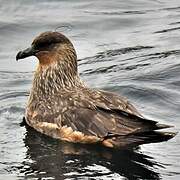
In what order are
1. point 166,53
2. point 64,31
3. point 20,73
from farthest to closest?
point 64,31
point 166,53
point 20,73

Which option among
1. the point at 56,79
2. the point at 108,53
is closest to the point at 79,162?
the point at 56,79

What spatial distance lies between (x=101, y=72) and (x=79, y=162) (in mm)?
3458

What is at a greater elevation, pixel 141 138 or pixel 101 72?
pixel 101 72

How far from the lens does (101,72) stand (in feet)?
44.5

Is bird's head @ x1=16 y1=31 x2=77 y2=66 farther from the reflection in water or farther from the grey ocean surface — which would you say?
the reflection in water

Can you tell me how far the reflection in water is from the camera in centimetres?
995

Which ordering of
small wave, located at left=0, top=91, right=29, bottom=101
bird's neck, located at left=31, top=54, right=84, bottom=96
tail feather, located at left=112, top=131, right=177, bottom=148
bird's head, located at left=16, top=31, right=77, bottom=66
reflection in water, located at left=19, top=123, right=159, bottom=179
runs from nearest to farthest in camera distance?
reflection in water, located at left=19, top=123, right=159, bottom=179, tail feather, located at left=112, top=131, right=177, bottom=148, bird's head, located at left=16, top=31, right=77, bottom=66, bird's neck, located at left=31, top=54, right=84, bottom=96, small wave, located at left=0, top=91, right=29, bottom=101

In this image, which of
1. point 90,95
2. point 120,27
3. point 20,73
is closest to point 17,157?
point 90,95

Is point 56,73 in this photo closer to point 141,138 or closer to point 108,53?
point 141,138

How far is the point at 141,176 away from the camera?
9953mm

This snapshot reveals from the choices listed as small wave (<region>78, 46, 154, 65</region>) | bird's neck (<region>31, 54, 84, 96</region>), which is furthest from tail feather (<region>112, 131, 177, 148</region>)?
small wave (<region>78, 46, 154, 65</region>)

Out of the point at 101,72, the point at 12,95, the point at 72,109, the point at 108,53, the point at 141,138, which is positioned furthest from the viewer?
the point at 108,53

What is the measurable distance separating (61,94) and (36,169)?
5.12 ft

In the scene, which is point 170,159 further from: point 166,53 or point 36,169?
point 166,53
